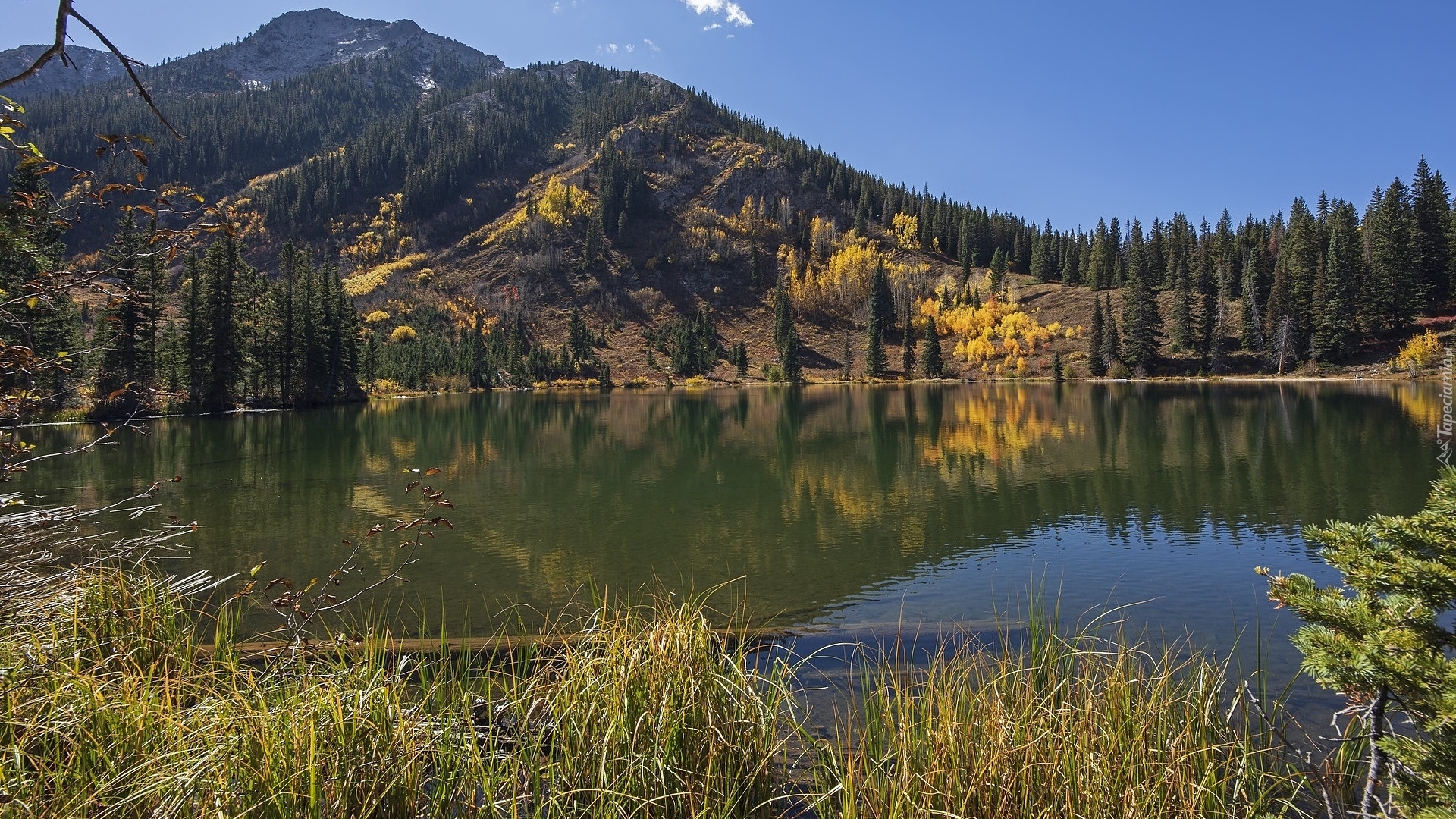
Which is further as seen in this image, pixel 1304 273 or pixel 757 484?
pixel 1304 273

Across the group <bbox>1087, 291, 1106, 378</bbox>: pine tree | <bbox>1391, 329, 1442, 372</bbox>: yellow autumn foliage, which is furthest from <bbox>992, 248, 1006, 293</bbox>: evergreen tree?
<bbox>1391, 329, 1442, 372</bbox>: yellow autumn foliage

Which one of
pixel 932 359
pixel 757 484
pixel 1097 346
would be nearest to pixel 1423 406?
pixel 757 484

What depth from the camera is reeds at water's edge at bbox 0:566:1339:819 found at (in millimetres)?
3646

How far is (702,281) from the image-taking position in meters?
160

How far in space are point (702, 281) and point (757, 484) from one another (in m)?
137

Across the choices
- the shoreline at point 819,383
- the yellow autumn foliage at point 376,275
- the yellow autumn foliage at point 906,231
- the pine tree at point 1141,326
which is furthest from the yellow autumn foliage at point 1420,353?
the yellow autumn foliage at point 376,275

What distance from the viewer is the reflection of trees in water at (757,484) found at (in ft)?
51.2

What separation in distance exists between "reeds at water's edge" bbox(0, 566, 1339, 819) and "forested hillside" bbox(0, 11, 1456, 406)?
1335 inches

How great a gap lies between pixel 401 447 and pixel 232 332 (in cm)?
2778

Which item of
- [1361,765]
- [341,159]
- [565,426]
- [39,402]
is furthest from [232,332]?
[341,159]

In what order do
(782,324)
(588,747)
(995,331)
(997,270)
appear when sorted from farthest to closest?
(997,270) → (782,324) → (995,331) → (588,747)

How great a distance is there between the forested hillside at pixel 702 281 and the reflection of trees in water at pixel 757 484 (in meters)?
12.3

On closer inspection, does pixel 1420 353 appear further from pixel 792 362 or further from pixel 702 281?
pixel 702 281

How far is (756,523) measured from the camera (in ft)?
63.1
